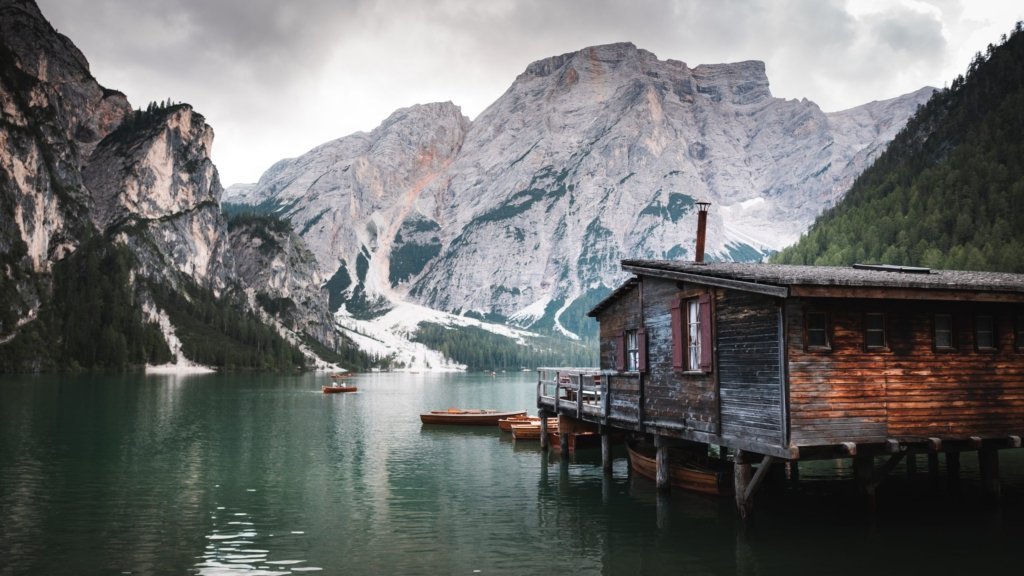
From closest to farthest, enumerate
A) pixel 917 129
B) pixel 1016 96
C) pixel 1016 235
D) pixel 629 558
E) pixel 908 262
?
1. pixel 629 558
2. pixel 1016 235
3. pixel 908 262
4. pixel 1016 96
5. pixel 917 129

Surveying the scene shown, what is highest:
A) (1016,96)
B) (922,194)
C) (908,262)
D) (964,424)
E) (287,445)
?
(1016,96)

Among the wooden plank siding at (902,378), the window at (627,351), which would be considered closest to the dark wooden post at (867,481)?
the wooden plank siding at (902,378)

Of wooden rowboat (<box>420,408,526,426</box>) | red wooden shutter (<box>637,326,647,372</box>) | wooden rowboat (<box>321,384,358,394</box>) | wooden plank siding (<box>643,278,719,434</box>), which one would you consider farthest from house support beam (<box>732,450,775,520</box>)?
wooden rowboat (<box>321,384,358,394</box>)

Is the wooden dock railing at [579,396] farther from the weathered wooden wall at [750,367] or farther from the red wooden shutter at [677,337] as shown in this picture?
the weathered wooden wall at [750,367]

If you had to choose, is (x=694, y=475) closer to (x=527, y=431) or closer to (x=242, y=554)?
(x=242, y=554)

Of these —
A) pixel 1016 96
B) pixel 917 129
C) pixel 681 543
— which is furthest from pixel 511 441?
pixel 917 129

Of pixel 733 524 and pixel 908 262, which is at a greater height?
pixel 908 262

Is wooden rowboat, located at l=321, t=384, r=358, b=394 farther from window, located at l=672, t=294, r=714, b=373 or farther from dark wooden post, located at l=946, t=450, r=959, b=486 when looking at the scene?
dark wooden post, located at l=946, t=450, r=959, b=486

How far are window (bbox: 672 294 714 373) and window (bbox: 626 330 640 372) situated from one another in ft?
18.3

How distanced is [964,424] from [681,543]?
439 inches

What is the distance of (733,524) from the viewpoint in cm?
2636

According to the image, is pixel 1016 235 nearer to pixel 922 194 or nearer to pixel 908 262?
pixel 908 262

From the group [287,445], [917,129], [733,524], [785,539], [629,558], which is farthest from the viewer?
[917,129]

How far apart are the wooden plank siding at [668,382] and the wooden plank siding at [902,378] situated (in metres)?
3.97
